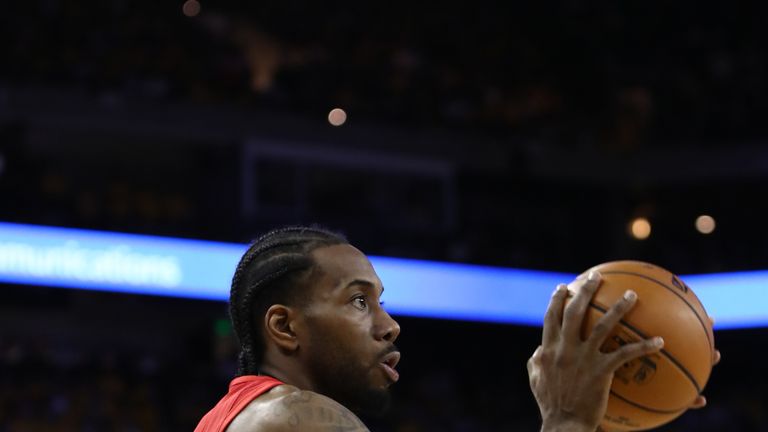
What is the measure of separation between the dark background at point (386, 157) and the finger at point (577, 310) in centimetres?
960

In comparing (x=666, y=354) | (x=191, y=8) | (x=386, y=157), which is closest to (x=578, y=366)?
(x=666, y=354)

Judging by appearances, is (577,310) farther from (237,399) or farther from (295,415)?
(237,399)

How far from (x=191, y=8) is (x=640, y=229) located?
668 cm

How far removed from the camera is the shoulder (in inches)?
87.4

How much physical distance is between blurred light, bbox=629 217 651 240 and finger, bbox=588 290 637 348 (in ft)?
44.4

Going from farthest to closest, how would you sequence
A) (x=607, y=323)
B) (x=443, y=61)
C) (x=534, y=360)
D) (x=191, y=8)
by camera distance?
(x=443, y=61) → (x=191, y=8) → (x=534, y=360) → (x=607, y=323)

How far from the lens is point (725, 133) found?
16.0m

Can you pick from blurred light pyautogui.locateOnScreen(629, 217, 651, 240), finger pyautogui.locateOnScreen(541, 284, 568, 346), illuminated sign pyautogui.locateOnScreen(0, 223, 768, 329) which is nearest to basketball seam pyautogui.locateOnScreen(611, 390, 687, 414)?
finger pyautogui.locateOnScreen(541, 284, 568, 346)

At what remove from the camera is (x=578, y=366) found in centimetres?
236

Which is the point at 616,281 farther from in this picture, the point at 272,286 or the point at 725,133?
the point at 725,133

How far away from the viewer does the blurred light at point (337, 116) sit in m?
14.5

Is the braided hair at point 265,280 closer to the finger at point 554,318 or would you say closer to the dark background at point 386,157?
the finger at point 554,318

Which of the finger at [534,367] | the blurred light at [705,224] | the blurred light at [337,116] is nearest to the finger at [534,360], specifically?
the finger at [534,367]

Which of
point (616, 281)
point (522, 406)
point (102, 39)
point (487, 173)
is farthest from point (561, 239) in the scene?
point (616, 281)
